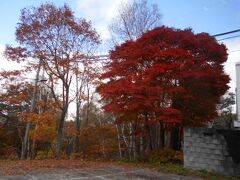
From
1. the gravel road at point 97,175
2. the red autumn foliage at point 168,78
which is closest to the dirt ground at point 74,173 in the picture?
the gravel road at point 97,175

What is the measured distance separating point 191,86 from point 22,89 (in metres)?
12.8

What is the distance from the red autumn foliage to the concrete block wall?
1.08 metres

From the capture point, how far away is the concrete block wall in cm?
1123

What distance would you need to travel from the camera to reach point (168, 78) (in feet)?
44.4

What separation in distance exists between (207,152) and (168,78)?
3607mm

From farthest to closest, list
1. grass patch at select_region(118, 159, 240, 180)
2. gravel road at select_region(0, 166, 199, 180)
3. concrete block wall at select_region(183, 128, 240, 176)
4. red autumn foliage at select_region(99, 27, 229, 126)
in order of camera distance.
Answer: red autumn foliage at select_region(99, 27, 229, 126) < concrete block wall at select_region(183, 128, 240, 176) < grass patch at select_region(118, 159, 240, 180) < gravel road at select_region(0, 166, 199, 180)

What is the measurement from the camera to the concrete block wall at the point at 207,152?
11.2 meters

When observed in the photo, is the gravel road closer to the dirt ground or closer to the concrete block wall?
the dirt ground

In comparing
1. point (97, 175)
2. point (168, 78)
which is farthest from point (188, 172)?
point (168, 78)

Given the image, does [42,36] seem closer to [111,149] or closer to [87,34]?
[87,34]

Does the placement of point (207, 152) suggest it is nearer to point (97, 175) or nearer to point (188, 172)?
point (188, 172)

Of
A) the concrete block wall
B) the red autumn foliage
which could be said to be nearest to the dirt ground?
the concrete block wall

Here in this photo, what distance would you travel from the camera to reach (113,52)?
1581 centimetres

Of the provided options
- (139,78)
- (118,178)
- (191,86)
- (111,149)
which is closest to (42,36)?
(139,78)
